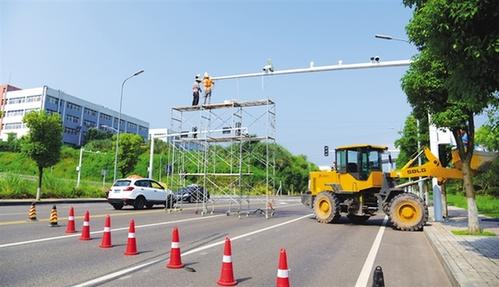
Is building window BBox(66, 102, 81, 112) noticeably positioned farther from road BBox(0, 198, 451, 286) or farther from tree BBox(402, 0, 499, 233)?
tree BBox(402, 0, 499, 233)

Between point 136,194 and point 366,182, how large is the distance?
12527 millimetres

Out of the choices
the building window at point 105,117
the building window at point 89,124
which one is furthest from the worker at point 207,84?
the building window at point 105,117

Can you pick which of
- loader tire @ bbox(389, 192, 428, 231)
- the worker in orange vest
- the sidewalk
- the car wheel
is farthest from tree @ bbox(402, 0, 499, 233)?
the car wheel

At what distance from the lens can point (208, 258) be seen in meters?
8.36

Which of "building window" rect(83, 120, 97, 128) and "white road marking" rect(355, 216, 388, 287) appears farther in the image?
"building window" rect(83, 120, 97, 128)

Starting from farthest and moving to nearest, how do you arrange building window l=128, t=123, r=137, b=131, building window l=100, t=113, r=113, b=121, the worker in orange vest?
building window l=128, t=123, r=137, b=131
building window l=100, t=113, r=113, b=121
the worker in orange vest

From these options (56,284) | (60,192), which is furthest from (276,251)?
(60,192)

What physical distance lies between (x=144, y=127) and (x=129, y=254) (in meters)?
107

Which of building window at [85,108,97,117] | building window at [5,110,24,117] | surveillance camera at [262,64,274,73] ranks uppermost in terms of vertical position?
building window at [85,108,97,117]

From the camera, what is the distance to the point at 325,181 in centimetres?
1786

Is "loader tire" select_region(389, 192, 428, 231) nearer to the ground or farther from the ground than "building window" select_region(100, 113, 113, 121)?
nearer to the ground

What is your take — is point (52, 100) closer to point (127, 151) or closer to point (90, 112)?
point (90, 112)

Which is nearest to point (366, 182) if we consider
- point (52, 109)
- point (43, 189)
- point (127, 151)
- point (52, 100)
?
point (43, 189)

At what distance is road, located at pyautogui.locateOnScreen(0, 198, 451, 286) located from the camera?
6555 millimetres
